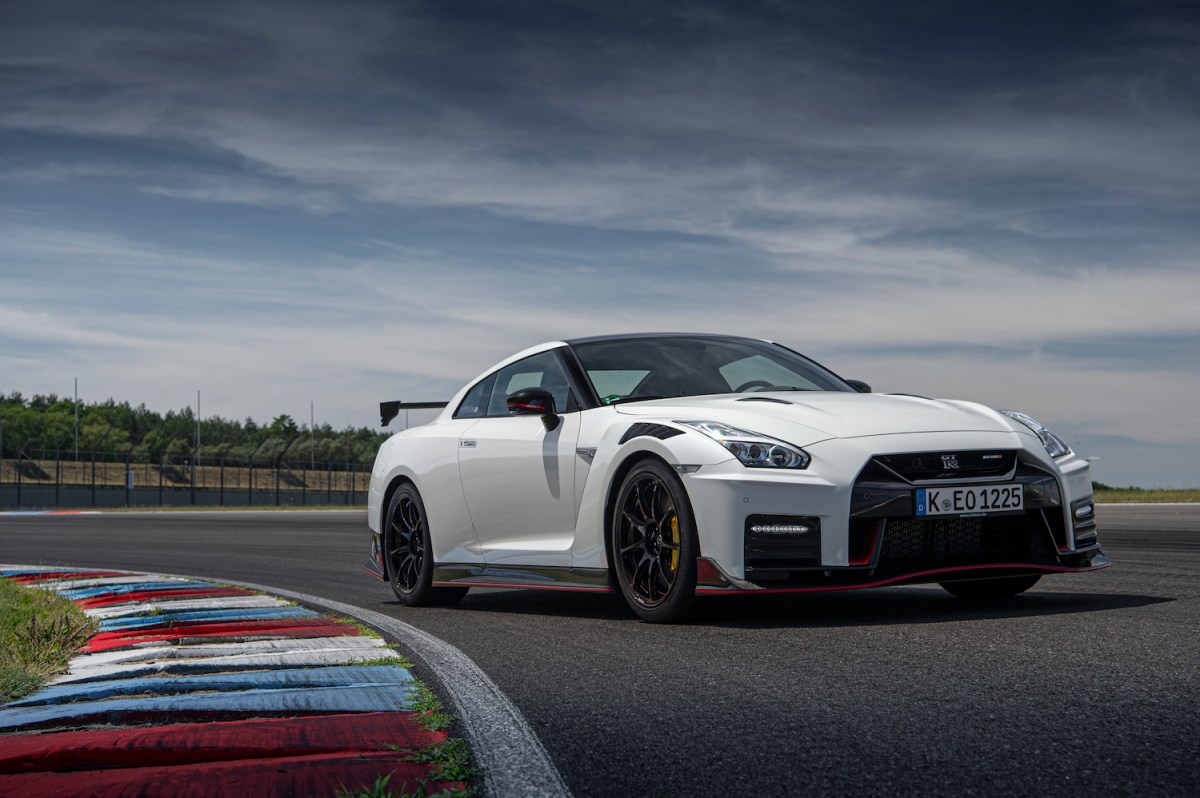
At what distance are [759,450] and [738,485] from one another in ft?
0.69

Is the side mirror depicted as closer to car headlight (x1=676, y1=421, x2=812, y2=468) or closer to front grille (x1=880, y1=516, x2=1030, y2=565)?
car headlight (x1=676, y1=421, x2=812, y2=468)

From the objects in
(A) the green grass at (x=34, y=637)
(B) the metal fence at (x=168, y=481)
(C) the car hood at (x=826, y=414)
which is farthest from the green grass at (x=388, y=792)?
(B) the metal fence at (x=168, y=481)

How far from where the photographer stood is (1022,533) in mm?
5832

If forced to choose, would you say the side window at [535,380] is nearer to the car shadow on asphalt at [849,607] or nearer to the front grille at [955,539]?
the car shadow on asphalt at [849,607]

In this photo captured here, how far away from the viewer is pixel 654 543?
233 inches

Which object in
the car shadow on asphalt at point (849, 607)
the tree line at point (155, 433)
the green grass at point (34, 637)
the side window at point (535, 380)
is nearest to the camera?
the green grass at point (34, 637)

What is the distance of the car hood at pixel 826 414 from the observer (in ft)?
18.7

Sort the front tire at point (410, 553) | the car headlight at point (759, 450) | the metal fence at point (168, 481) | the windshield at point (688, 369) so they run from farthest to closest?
1. the metal fence at point (168, 481)
2. the front tire at point (410, 553)
3. the windshield at point (688, 369)
4. the car headlight at point (759, 450)

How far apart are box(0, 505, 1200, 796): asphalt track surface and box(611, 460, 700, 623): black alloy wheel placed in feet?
0.51

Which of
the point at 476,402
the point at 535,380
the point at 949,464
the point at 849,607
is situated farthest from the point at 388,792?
the point at 476,402

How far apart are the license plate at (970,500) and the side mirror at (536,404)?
2017mm

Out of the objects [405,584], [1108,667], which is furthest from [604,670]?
[405,584]

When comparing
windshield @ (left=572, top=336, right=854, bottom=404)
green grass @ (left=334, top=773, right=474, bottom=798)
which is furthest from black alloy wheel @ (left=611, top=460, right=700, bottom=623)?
green grass @ (left=334, top=773, right=474, bottom=798)

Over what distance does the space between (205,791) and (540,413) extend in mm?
4040
